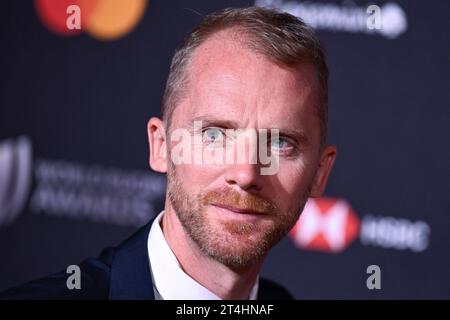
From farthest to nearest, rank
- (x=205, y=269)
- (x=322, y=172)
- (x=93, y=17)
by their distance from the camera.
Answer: (x=93, y=17) → (x=322, y=172) → (x=205, y=269)

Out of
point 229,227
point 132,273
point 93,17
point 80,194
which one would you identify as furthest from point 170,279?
point 93,17

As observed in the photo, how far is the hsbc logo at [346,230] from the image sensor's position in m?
2.21

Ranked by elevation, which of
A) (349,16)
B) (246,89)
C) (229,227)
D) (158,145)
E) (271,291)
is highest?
(349,16)

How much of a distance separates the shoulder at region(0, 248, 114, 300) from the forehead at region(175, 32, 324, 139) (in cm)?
39

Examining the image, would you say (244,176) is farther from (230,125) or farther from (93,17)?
(93,17)

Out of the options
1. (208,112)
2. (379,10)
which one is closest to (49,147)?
(208,112)

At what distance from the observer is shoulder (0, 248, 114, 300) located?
5.41 ft

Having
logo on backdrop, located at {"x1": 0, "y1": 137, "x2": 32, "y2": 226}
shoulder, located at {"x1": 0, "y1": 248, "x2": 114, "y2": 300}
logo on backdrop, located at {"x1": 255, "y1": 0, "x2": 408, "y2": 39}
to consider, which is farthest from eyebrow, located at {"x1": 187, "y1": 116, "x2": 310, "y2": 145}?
logo on backdrop, located at {"x1": 0, "y1": 137, "x2": 32, "y2": 226}

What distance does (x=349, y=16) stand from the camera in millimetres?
2156

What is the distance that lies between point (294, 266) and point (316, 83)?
0.79 meters

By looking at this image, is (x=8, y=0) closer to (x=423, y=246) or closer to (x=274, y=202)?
(x=274, y=202)

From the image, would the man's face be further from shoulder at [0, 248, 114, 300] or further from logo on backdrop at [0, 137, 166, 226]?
logo on backdrop at [0, 137, 166, 226]

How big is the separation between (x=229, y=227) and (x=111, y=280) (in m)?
0.30

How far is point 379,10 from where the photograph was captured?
2113 mm
